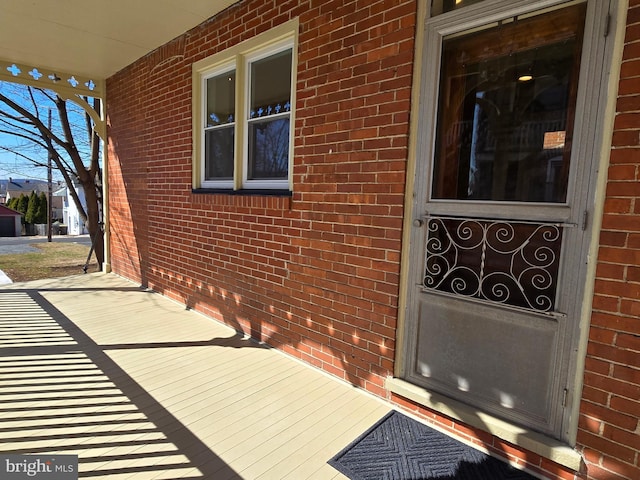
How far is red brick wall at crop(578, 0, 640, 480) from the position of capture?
4.87 feet

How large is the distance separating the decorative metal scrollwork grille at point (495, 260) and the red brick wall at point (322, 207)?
27cm

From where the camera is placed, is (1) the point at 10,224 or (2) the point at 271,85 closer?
(2) the point at 271,85

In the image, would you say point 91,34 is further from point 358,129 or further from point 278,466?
point 278,466

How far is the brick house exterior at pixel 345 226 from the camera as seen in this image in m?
1.54

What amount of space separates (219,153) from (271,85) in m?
1.03

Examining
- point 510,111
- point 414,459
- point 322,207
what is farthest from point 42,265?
point 510,111

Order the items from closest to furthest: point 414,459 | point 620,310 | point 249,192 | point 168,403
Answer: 1. point 620,310
2. point 414,459
3. point 168,403
4. point 249,192

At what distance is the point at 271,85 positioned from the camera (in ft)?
10.6

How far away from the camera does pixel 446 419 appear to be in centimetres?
207

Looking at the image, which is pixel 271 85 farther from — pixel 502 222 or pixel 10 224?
pixel 10 224

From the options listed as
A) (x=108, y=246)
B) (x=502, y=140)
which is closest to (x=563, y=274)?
(x=502, y=140)

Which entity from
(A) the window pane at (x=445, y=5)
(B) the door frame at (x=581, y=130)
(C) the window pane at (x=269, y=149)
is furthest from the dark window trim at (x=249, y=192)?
(A) the window pane at (x=445, y=5)

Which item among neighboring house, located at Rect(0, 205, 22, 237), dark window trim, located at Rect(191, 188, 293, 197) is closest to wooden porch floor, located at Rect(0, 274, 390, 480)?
dark window trim, located at Rect(191, 188, 293, 197)

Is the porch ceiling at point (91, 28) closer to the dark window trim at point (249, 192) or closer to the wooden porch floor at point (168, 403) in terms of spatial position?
the dark window trim at point (249, 192)
